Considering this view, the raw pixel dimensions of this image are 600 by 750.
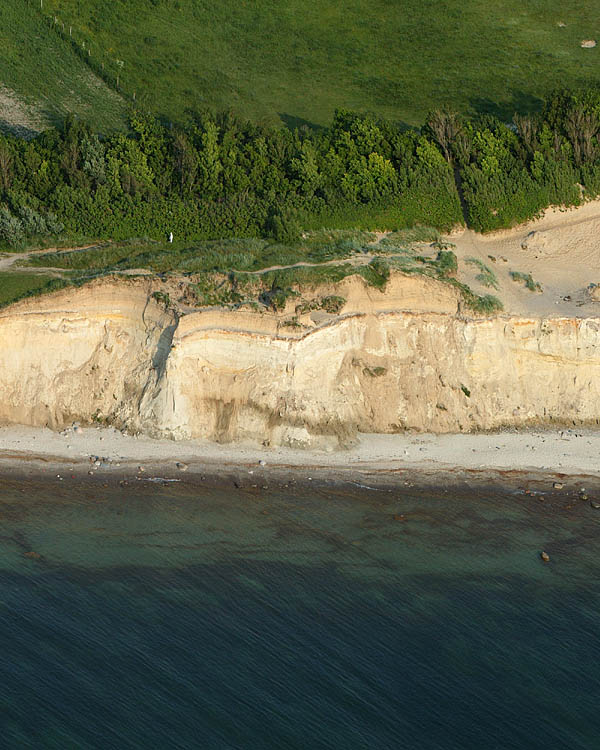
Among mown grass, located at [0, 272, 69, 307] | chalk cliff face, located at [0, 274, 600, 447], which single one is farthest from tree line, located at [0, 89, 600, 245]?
chalk cliff face, located at [0, 274, 600, 447]

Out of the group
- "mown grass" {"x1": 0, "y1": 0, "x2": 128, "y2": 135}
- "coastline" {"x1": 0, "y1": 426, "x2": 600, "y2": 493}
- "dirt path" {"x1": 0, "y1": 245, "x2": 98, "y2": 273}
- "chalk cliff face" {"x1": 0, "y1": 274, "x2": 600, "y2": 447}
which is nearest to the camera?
"coastline" {"x1": 0, "y1": 426, "x2": 600, "y2": 493}

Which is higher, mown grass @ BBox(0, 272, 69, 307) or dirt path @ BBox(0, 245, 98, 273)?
dirt path @ BBox(0, 245, 98, 273)

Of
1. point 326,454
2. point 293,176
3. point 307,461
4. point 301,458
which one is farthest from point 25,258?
point 326,454

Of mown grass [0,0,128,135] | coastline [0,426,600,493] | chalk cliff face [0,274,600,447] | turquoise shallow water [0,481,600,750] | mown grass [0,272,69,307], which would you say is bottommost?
turquoise shallow water [0,481,600,750]

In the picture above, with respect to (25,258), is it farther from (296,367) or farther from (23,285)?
(296,367)

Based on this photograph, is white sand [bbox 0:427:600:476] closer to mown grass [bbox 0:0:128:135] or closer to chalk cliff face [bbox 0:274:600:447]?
chalk cliff face [bbox 0:274:600:447]

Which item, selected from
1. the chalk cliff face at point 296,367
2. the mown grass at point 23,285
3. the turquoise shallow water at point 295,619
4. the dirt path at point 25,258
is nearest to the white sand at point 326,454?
the chalk cliff face at point 296,367
